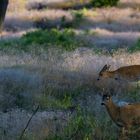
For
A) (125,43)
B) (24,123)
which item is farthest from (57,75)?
(125,43)

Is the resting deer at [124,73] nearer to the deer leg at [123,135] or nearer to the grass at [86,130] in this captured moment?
the grass at [86,130]

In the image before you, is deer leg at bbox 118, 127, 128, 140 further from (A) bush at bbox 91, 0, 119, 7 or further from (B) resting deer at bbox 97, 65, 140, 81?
(A) bush at bbox 91, 0, 119, 7

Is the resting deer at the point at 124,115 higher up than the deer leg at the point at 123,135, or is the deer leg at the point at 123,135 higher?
the resting deer at the point at 124,115

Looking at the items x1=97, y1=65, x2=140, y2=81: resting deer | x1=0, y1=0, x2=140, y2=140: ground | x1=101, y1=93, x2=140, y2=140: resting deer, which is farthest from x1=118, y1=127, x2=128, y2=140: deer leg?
x1=97, y1=65, x2=140, y2=81: resting deer

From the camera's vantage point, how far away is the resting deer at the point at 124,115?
825 cm

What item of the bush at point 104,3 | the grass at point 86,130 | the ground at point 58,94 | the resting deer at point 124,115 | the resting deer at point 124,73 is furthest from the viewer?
the bush at point 104,3

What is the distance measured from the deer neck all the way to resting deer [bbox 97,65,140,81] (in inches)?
141

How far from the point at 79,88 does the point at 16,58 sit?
Answer: 11.1ft

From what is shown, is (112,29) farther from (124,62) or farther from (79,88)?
(79,88)

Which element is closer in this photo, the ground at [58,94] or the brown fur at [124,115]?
the brown fur at [124,115]

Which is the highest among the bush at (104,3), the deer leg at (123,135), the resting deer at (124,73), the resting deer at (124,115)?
the bush at (104,3)

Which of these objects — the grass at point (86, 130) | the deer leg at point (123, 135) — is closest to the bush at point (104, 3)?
the grass at point (86, 130)

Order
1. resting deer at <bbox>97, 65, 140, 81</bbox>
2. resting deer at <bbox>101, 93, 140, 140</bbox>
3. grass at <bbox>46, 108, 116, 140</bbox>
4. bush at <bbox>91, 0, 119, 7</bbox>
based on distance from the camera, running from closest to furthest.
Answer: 1. resting deer at <bbox>101, 93, 140, 140</bbox>
2. grass at <bbox>46, 108, 116, 140</bbox>
3. resting deer at <bbox>97, 65, 140, 81</bbox>
4. bush at <bbox>91, 0, 119, 7</bbox>

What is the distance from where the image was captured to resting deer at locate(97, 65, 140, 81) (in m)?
12.1
